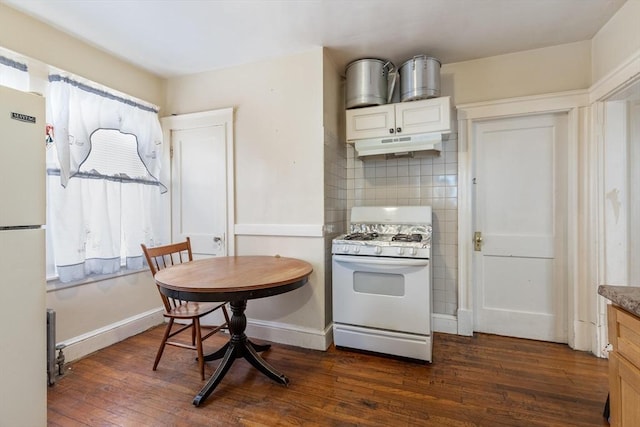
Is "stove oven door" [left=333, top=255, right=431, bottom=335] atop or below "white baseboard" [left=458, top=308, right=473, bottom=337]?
atop

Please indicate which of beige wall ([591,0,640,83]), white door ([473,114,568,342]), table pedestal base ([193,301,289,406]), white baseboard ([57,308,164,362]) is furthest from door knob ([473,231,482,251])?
white baseboard ([57,308,164,362])

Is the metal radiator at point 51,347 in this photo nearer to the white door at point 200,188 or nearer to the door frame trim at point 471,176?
the white door at point 200,188

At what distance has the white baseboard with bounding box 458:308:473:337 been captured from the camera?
8.71 feet

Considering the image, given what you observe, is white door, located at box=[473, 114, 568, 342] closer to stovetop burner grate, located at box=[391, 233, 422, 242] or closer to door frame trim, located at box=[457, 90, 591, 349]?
door frame trim, located at box=[457, 90, 591, 349]

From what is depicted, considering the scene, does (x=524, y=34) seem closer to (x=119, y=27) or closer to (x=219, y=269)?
(x=219, y=269)

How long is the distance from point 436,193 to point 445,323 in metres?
1.23

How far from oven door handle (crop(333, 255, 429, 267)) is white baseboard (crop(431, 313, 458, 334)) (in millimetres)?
894

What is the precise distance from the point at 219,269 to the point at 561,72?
3.16 metres

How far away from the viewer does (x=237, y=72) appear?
9.06ft

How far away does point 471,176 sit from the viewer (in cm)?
267

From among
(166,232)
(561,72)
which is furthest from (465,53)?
(166,232)

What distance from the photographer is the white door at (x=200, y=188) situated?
2.82 metres

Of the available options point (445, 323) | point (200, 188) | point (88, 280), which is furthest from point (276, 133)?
point (445, 323)

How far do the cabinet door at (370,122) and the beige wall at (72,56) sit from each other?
2.04 metres
